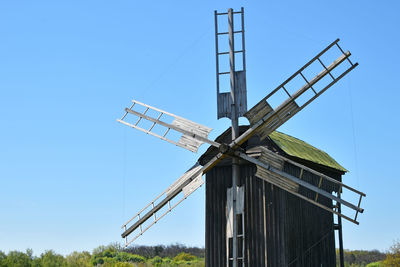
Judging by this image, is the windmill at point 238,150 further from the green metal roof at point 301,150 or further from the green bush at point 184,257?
the green bush at point 184,257

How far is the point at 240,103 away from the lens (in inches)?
616

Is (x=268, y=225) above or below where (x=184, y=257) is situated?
below

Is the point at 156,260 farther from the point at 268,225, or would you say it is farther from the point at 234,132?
the point at 234,132

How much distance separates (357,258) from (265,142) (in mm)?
37990

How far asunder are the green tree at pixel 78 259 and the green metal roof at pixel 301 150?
21608 mm

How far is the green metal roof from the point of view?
52.5 ft

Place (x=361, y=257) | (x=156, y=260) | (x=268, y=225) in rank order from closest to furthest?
(x=268, y=225) < (x=156, y=260) < (x=361, y=257)

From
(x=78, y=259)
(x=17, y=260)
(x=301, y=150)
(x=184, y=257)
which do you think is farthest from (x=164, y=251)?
(x=301, y=150)

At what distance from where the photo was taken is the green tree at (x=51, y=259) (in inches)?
1319

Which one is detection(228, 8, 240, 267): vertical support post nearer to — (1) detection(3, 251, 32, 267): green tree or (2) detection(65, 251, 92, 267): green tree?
(1) detection(3, 251, 32, 267): green tree

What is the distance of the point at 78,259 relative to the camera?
124 ft

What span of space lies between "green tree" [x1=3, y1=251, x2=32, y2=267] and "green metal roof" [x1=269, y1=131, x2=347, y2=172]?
66.3 ft

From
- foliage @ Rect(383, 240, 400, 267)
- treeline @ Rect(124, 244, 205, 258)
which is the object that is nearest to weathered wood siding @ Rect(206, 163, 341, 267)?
foliage @ Rect(383, 240, 400, 267)

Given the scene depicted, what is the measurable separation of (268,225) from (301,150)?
3.50 m
